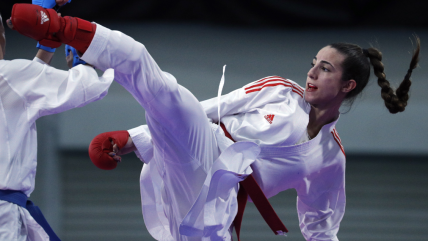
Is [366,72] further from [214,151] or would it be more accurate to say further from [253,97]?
[214,151]

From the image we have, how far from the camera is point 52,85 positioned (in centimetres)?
124

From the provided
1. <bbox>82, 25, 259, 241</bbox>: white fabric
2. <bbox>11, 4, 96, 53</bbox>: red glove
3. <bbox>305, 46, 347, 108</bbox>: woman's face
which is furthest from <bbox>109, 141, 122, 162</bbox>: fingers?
<bbox>305, 46, 347, 108</bbox>: woman's face

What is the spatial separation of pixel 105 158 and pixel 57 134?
2094 mm

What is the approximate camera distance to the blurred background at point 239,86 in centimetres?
346

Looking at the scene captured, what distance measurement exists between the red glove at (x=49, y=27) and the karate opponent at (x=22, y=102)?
106 millimetres

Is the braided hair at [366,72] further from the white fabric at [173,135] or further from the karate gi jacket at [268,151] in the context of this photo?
the white fabric at [173,135]

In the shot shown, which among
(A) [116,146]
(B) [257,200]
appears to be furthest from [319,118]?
(A) [116,146]

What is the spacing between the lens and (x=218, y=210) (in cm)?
152

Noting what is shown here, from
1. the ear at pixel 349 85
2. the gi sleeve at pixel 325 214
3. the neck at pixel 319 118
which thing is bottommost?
the gi sleeve at pixel 325 214

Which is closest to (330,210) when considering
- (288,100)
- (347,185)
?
(288,100)

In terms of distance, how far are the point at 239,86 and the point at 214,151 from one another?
1.92 m

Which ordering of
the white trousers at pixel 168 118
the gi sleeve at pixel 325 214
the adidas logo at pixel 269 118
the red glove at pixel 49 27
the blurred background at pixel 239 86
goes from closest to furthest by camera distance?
the red glove at pixel 49 27
the white trousers at pixel 168 118
the adidas logo at pixel 269 118
the gi sleeve at pixel 325 214
the blurred background at pixel 239 86

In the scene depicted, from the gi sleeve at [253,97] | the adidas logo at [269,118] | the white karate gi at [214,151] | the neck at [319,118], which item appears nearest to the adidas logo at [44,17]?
the white karate gi at [214,151]

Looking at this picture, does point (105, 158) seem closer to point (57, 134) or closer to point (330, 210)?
point (330, 210)
